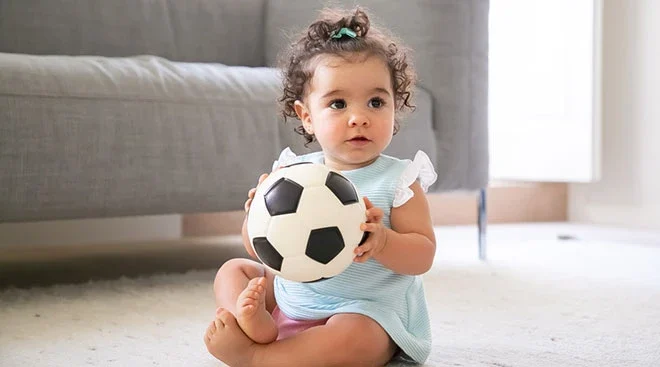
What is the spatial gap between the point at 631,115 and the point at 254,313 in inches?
89.7

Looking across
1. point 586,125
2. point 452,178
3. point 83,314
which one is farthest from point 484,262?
point 586,125

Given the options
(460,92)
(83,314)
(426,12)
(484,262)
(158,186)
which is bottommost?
(484,262)

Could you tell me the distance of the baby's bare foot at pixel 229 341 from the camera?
0.82 meters

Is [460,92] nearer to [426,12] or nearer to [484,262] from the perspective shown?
[426,12]

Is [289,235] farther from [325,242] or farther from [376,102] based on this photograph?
[376,102]

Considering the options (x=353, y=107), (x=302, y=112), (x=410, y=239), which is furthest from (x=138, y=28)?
(x=410, y=239)

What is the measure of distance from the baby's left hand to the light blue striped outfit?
0.31 ft

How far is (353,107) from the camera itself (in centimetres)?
91

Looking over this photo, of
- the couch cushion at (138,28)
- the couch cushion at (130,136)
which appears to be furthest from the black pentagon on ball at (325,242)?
the couch cushion at (138,28)

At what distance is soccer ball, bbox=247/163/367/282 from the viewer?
2.52 feet

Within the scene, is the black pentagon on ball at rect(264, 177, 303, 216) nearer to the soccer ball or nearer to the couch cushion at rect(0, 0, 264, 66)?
the soccer ball

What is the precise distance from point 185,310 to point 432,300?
394 millimetres

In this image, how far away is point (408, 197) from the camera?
0.92 meters

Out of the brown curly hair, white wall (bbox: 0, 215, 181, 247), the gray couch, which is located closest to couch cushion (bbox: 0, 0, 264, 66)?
the gray couch
